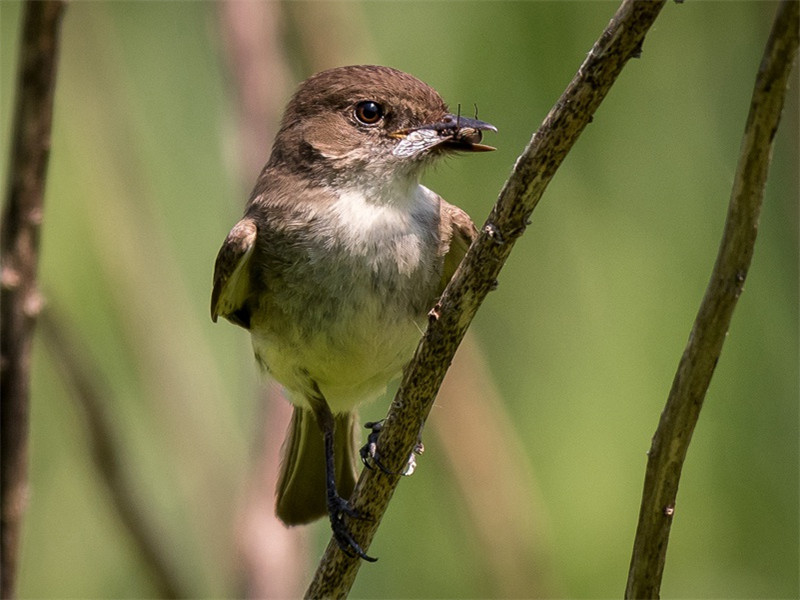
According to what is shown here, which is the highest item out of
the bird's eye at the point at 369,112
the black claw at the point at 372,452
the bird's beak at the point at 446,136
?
the bird's eye at the point at 369,112

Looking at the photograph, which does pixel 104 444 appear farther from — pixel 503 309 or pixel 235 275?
pixel 503 309

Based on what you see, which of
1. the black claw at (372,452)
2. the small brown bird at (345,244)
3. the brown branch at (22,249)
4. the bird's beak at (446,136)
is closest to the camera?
the black claw at (372,452)

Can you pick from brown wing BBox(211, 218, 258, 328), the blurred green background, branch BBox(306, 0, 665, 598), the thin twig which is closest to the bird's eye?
the blurred green background

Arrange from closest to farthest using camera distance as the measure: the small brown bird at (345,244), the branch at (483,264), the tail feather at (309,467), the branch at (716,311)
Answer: the branch at (716,311) → the branch at (483,264) → the small brown bird at (345,244) → the tail feather at (309,467)

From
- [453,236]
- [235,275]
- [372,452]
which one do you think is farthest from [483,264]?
[235,275]

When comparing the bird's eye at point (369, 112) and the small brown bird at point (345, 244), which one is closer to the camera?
the small brown bird at point (345, 244)

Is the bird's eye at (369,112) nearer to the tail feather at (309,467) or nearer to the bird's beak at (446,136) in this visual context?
the bird's beak at (446,136)

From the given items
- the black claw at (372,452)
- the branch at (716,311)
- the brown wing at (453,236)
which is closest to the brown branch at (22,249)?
the black claw at (372,452)
